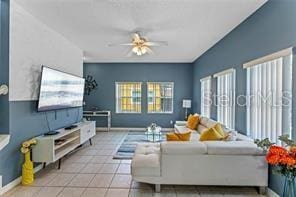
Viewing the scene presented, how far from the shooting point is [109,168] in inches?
175

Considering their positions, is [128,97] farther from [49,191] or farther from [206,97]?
[49,191]

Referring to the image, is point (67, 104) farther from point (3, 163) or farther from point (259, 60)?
point (259, 60)

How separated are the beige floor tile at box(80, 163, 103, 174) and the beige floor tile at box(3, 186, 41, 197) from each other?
0.94 m

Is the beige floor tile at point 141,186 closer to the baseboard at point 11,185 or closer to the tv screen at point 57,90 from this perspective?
the baseboard at point 11,185

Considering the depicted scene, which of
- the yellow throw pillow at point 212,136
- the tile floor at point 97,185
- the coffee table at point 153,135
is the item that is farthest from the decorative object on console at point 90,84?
the yellow throw pillow at point 212,136

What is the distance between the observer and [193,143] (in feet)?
11.3

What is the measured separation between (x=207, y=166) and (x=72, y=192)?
1.97 metres

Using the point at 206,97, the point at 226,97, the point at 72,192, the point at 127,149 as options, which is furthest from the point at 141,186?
the point at 206,97

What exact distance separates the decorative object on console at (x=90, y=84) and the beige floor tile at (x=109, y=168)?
4925 mm

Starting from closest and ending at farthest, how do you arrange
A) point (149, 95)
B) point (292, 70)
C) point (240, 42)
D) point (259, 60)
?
point (292, 70) → point (259, 60) → point (240, 42) → point (149, 95)

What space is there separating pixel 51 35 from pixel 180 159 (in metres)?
3.66

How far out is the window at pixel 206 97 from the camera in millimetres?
6984

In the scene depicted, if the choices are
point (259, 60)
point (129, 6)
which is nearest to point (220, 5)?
point (259, 60)

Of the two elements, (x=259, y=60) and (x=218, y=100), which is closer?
(x=259, y=60)
